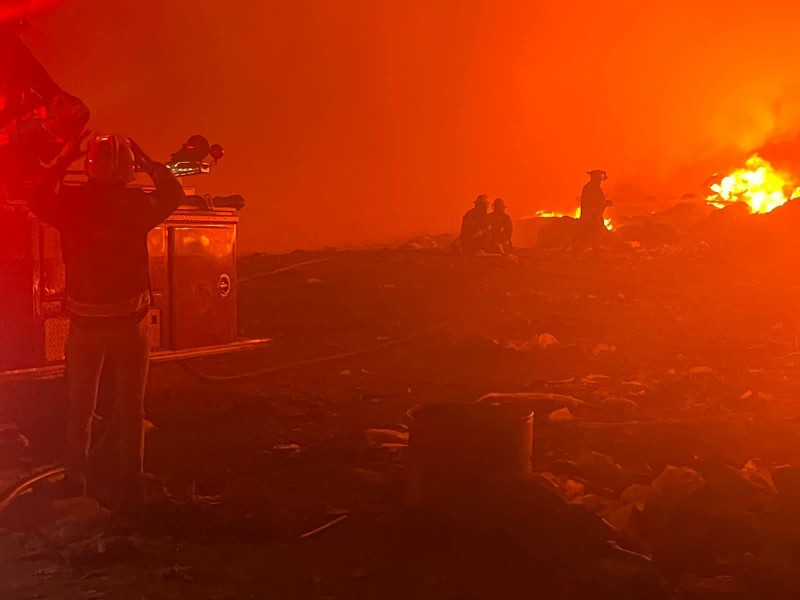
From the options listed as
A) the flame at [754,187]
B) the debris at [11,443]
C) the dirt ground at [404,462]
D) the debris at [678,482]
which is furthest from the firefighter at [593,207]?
the debris at [11,443]

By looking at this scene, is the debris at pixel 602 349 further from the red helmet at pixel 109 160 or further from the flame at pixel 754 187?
the flame at pixel 754 187

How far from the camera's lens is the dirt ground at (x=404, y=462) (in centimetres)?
321

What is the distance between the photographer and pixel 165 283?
593 cm

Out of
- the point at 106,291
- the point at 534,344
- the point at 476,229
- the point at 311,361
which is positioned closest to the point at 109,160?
the point at 106,291

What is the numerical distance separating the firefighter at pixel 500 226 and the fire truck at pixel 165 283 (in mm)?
10604

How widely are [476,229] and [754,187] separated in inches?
435

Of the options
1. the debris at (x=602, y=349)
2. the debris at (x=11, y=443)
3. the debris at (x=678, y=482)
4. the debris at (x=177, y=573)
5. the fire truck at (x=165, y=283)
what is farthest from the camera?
the debris at (x=602, y=349)

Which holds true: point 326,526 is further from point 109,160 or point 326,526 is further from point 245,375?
point 245,375

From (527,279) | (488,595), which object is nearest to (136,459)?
(488,595)

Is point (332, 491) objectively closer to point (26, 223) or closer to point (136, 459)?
point (136, 459)

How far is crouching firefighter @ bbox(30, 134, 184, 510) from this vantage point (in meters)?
3.76

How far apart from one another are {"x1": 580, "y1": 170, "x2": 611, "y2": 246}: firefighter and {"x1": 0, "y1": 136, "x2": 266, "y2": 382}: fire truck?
1365 centimetres

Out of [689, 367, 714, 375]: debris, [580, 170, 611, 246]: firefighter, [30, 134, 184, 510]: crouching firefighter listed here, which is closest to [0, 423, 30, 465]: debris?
[30, 134, 184, 510]: crouching firefighter

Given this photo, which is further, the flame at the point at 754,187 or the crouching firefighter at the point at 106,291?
the flame at the point at 754,187
